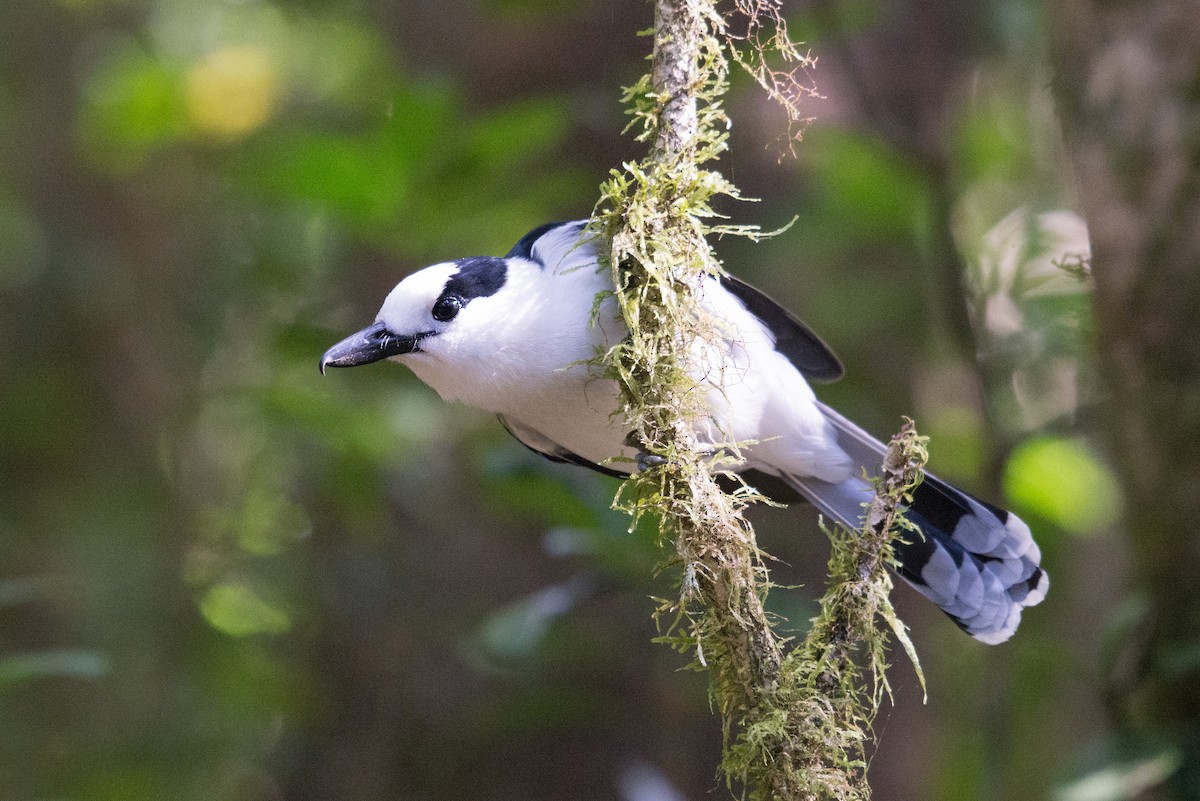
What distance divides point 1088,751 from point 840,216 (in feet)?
6.04

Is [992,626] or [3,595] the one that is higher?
[992,626]

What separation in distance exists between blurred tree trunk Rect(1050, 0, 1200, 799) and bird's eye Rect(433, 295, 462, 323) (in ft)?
4.91

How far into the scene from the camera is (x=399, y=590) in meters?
4.03

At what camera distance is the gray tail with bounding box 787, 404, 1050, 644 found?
2.26 metres

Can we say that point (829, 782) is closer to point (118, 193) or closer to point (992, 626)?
point (992, 626)

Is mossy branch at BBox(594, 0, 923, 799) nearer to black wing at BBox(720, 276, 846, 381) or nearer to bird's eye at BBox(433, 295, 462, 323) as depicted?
bird's eye at BBox(433, 295, 462, 323)

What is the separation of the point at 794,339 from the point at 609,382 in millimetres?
663

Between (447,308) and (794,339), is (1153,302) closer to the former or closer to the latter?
(794,339)

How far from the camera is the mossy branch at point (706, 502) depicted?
56.8 inches

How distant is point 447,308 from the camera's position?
2150mm

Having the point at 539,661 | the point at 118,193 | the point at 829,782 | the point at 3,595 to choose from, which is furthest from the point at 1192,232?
the point at 118,193

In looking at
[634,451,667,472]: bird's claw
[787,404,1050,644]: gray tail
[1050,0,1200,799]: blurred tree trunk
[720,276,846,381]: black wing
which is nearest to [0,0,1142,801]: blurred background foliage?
[1050,0,1200,799]: blurred tree trunk

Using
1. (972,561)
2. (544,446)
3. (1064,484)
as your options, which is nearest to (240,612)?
(544,446)

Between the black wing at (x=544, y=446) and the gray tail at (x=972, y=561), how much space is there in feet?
2.05
